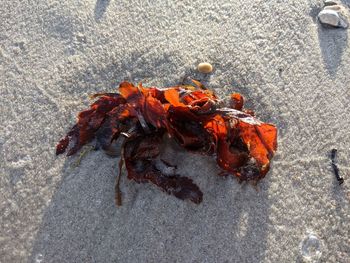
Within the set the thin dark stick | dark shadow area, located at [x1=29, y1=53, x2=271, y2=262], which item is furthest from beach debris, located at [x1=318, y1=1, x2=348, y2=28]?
the thin dark stick

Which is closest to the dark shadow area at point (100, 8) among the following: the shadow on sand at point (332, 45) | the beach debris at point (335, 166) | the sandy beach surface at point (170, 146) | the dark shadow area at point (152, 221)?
the sandy beach surface at point (170, 146)

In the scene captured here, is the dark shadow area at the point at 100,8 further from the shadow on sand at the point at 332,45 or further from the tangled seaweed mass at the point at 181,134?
the shadow on sand at the point at 332,45

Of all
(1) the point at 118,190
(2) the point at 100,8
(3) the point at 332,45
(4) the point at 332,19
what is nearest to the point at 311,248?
(1) the point at 118,190

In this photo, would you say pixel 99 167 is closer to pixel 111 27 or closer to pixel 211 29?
pixel 111 27

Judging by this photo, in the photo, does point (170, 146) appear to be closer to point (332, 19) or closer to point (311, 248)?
point (311, 248)

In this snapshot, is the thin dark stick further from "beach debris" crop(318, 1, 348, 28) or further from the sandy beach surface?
"beach debris" crop(318, 1, 348, 28)

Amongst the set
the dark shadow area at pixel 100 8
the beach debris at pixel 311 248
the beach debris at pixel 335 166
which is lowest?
the beach debris at pixel 311 248

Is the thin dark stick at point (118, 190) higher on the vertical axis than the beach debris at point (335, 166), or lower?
higher
